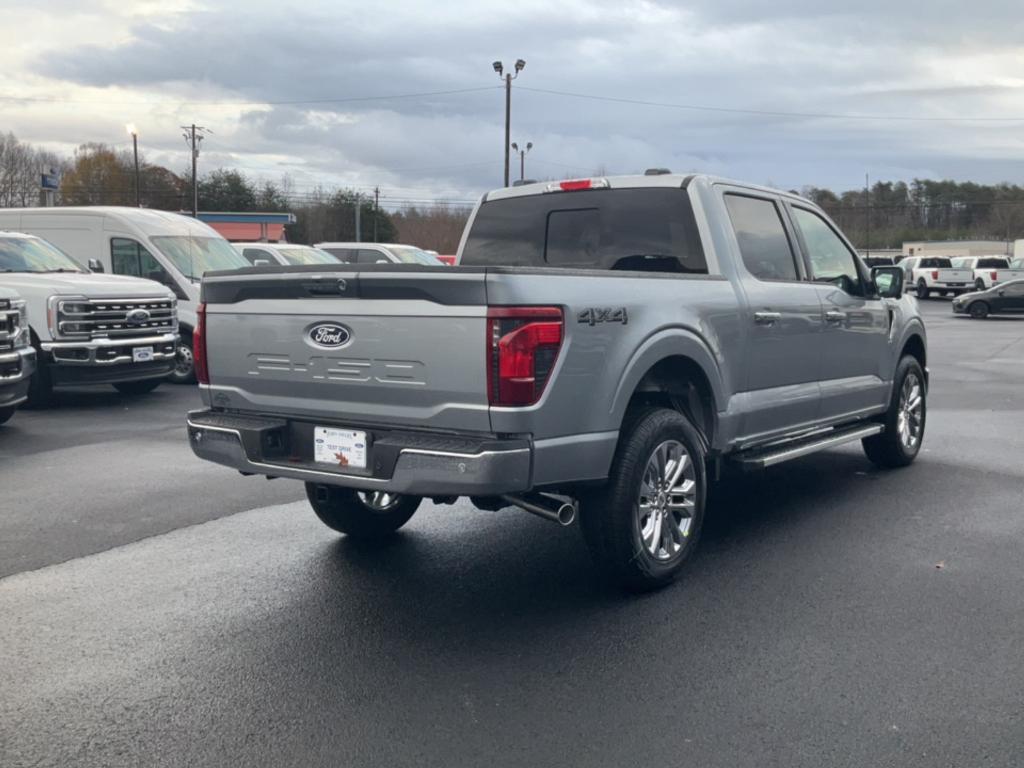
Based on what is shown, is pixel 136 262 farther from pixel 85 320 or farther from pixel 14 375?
pixel 14 375

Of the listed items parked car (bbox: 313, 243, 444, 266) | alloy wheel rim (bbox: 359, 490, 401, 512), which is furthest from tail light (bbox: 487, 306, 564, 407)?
parked car (bbox: 313, 243, 444, 266)

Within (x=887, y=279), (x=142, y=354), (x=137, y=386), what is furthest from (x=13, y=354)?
(x=887, y=279)

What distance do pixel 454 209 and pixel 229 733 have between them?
9983 centimetres

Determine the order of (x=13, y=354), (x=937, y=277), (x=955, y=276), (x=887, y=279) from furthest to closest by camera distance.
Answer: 1. (x=937, y=277)
2. (x=955, y=276)
3. (x=13, y=354)
4. (x=887, y=279)

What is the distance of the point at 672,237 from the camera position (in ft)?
20.1

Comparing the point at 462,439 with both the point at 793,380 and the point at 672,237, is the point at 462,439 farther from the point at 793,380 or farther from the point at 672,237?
the point at 793,380

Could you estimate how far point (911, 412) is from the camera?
28.1 ft

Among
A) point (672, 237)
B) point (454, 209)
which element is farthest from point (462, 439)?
point (454, 209)

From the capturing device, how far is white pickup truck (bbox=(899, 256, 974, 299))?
45.8m

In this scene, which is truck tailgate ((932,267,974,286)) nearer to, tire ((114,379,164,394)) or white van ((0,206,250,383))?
white van ((0,206,250,383))

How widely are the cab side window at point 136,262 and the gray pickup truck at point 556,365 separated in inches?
341

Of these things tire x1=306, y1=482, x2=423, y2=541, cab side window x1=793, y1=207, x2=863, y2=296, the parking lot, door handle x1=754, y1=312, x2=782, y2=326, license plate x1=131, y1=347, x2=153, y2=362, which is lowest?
the parking lot

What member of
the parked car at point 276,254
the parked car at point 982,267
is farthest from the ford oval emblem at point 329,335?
the parked car at point 982,267

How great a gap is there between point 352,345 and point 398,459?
1.91ft
